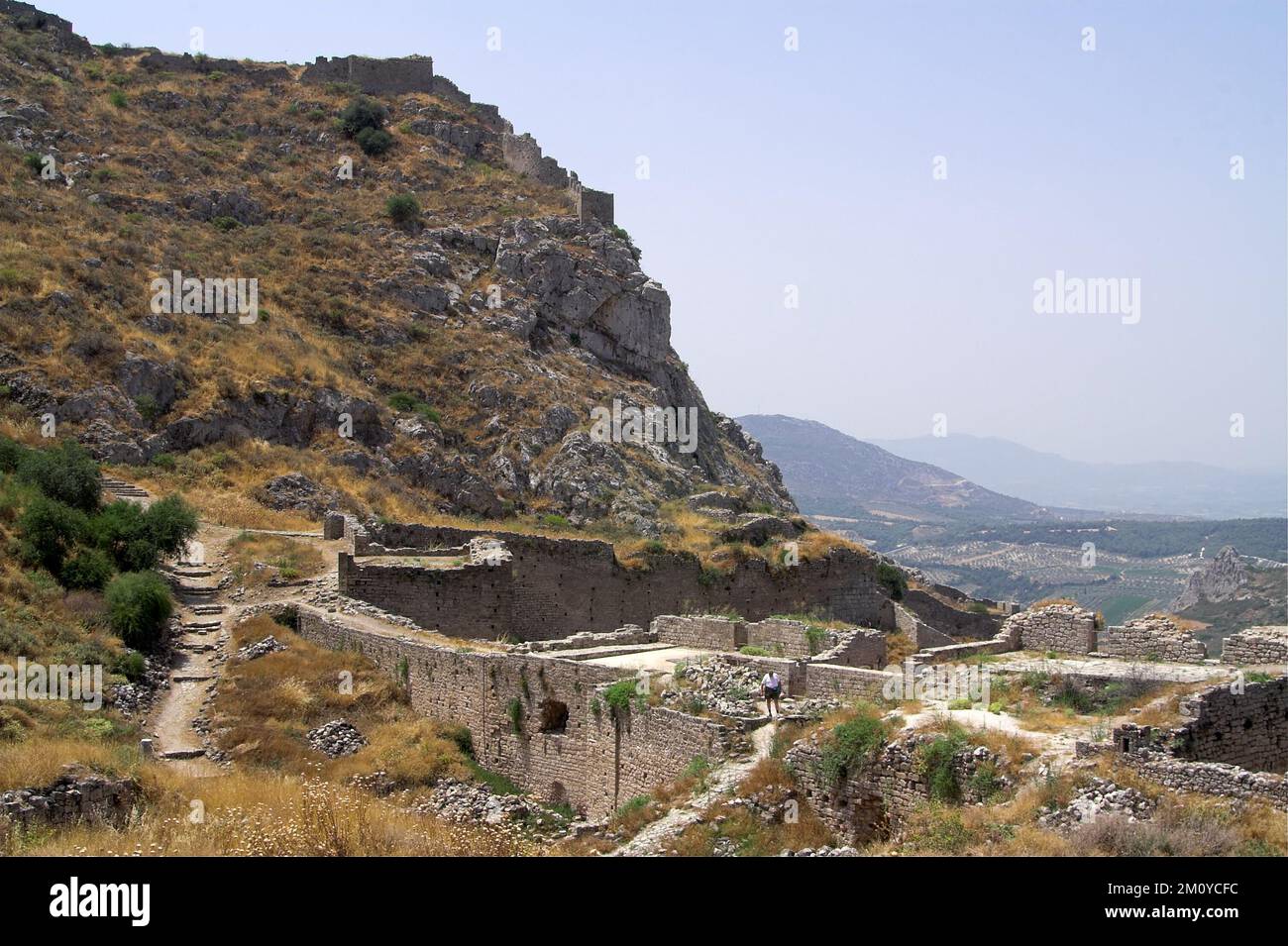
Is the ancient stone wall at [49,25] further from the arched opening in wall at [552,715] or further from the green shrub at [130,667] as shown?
the arched opening in wall at [552,715]

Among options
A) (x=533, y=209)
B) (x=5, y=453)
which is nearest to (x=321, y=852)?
(x=5, y=453)

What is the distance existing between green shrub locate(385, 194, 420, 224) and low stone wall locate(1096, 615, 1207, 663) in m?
43.1

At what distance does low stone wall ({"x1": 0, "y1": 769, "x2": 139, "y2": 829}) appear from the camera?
12602 millimetres

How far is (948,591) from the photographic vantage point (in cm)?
5678

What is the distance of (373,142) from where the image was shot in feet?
198

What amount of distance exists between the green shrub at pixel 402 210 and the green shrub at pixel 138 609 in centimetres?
3460

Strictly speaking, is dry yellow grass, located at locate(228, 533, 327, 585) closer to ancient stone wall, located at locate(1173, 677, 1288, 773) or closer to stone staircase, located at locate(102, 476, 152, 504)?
stone staircase, located at locate(102, 476, 152, 504)

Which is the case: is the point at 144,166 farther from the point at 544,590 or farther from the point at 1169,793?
the point at 1169,793

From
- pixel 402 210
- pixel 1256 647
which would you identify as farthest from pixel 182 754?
pixel 402 210

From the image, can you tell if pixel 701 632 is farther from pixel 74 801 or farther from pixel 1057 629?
pixel 74 801

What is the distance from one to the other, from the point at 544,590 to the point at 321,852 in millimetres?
18097

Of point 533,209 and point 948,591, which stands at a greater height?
point 533,209

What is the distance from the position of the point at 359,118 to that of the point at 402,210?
9.78 m

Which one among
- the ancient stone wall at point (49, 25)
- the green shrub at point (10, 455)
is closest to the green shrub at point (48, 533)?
the green shrub at point (10, 455)
